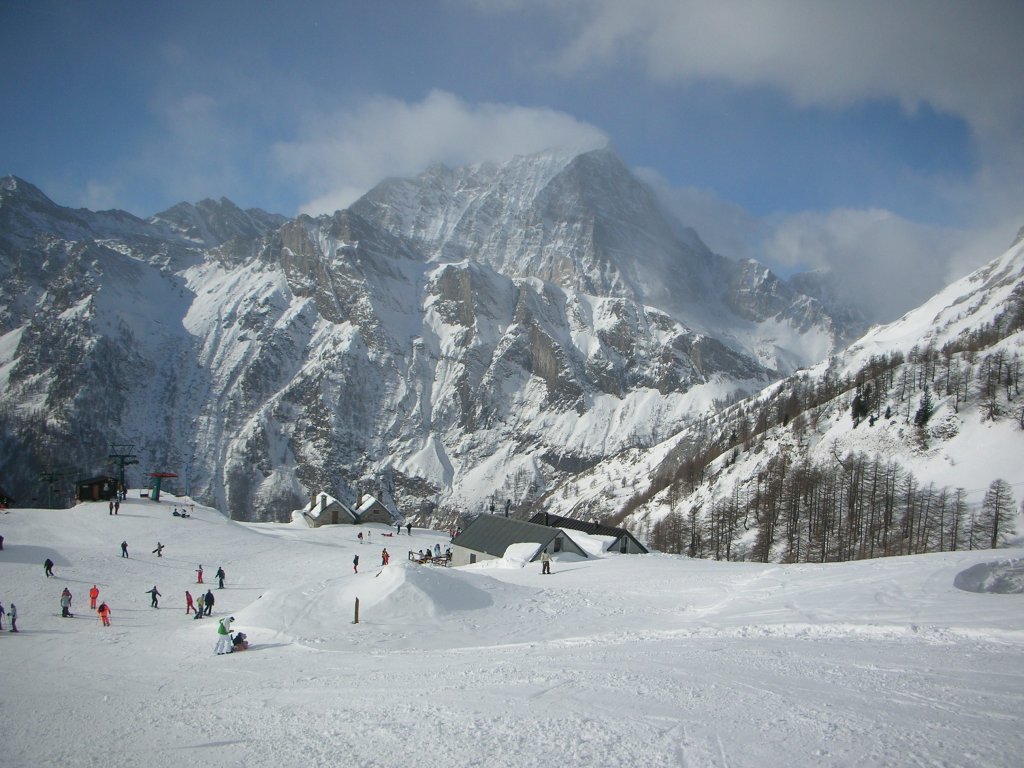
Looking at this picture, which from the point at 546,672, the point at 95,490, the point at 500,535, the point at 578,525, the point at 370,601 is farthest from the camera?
the point at 95,490

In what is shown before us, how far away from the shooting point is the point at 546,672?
1722cm

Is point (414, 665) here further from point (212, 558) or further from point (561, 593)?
point (212, 558)

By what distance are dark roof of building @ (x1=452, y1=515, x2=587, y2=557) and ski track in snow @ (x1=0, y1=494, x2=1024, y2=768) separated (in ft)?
46.6

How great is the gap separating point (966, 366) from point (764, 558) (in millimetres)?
58080

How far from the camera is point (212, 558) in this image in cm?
5081

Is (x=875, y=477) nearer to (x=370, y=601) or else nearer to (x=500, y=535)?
(x=500, y=535)

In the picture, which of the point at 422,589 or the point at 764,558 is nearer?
the point at 422,589

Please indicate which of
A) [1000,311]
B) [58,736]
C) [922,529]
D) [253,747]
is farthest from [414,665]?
[1000,311]

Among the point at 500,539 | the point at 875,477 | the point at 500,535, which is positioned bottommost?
the point at 500,539

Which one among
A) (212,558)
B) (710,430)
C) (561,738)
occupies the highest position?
(710,430)

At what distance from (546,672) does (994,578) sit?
22.1 metres

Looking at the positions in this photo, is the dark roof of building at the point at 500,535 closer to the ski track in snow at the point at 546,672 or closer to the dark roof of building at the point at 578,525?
the dark roof of building at the point at 578,525

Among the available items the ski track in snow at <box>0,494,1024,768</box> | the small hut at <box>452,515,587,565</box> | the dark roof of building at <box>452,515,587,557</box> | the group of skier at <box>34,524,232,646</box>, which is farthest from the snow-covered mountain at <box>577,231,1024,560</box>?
the group of skier at <box>34,524,232,646</box>

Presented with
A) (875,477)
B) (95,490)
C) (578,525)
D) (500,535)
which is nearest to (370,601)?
(500,535)
